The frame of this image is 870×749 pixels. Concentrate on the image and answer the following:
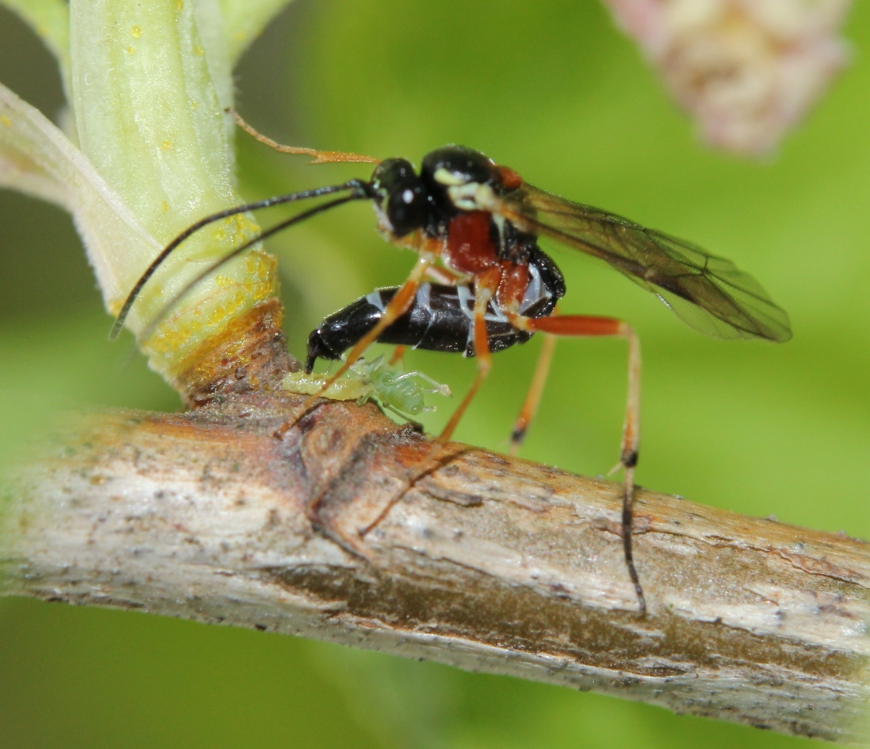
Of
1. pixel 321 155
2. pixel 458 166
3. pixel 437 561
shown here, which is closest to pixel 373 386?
pixel 437 561

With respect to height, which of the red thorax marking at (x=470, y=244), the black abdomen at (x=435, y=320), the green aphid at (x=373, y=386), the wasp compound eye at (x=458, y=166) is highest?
the wasp compound eye at (x=458, y=166)

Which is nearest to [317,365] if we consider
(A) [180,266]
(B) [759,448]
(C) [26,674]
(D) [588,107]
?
(A) [180,266]

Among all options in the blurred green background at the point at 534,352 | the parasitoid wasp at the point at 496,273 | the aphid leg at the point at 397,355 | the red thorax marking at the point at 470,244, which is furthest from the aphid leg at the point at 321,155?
the aphid leg at the point at 397,355

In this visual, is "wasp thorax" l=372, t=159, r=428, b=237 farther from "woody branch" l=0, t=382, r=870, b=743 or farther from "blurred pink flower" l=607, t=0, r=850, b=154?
"woody branch" l=0, t=382, r=870, b=743

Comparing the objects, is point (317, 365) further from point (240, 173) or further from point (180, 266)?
point (240, 173)

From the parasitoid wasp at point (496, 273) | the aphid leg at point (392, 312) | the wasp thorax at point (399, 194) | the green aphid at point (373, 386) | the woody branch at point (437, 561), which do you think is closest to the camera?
the woody branch at point (437, 561)

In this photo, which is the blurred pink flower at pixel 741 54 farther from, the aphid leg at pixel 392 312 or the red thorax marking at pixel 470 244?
the aphid leg at pixel 392 312

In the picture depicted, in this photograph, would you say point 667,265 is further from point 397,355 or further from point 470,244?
point 397,355
